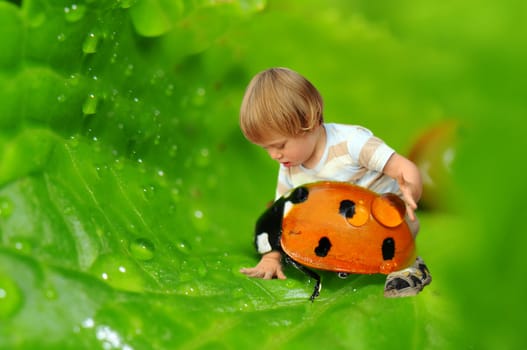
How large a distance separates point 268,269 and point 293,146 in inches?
6.2

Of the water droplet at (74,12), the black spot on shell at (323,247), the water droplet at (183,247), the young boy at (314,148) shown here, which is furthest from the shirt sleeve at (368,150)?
the water droplet at (74,12)

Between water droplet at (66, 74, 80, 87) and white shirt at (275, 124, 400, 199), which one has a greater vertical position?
water droplet at (66, 74, 80, 87)

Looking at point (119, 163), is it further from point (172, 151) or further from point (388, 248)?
point (388, 248)

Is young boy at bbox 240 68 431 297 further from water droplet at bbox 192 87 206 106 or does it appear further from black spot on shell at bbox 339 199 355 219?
water droplet at bbox 192 87 206 106

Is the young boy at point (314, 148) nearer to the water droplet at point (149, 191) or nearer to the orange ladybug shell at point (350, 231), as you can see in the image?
the orange ladybug shell at point (350, 231)

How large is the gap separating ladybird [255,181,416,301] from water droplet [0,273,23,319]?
0.33 m

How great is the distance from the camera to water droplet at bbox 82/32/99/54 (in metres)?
0.91

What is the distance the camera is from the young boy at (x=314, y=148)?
0.92m

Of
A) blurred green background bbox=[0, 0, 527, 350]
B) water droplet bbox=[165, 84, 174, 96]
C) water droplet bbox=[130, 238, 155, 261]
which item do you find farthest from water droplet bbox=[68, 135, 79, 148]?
water droplet bbox=[165, 84, 174, 96]

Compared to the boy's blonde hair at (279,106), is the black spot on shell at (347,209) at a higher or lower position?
lower

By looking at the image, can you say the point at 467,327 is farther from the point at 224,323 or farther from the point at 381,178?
the point at 224,323

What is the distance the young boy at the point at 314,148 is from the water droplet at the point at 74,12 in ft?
0.70

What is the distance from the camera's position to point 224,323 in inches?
33.4

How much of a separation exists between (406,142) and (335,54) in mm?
190
